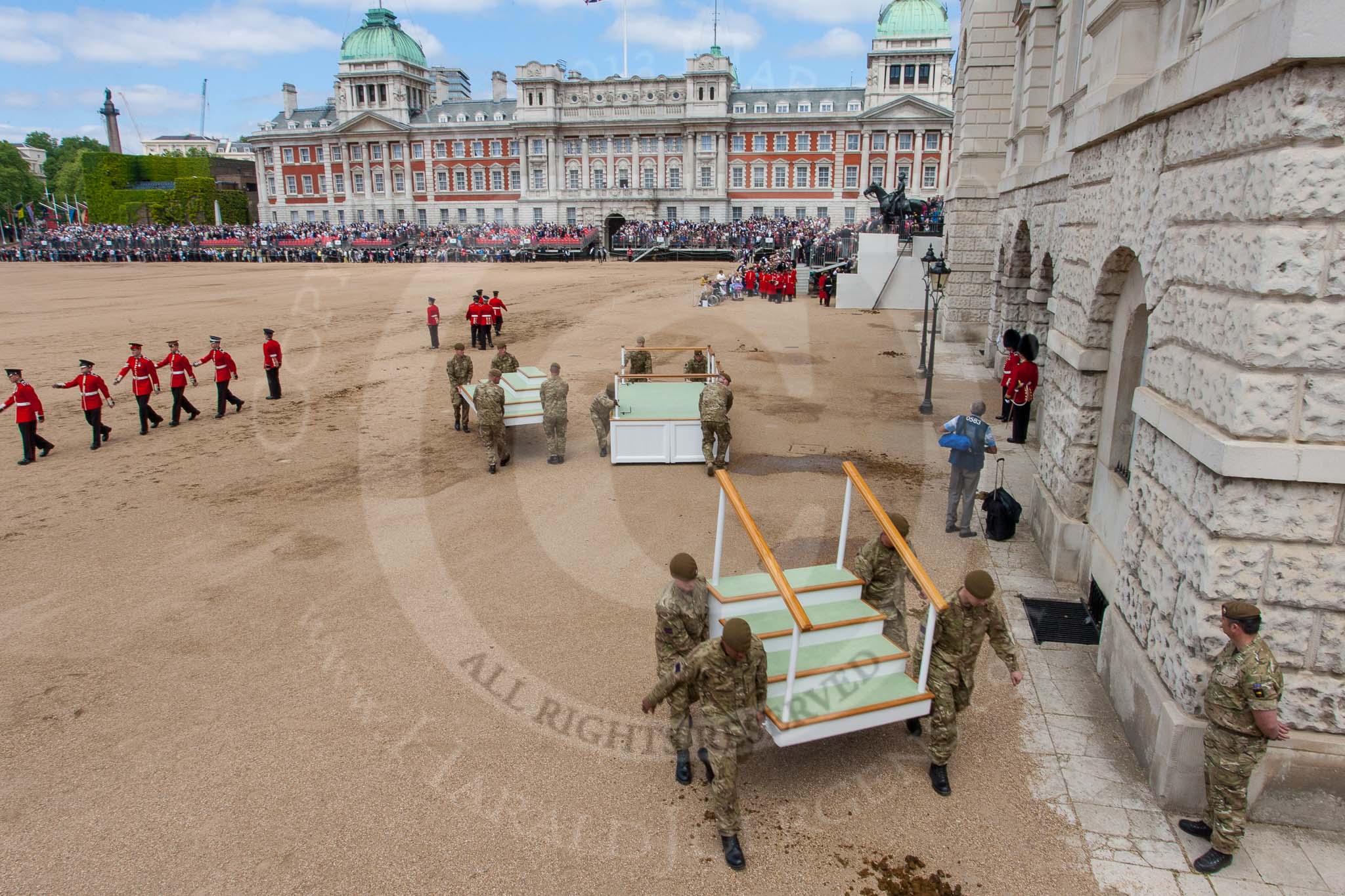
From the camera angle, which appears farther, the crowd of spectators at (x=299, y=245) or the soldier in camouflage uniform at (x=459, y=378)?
the crowd of spectators at (x=299, y=245)

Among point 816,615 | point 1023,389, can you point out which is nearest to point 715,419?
point 1023,389

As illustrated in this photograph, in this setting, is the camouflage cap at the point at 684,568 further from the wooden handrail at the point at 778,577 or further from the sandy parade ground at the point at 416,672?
the sandy parade ground at the point at 416,672

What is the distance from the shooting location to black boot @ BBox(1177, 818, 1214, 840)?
555 centimetres

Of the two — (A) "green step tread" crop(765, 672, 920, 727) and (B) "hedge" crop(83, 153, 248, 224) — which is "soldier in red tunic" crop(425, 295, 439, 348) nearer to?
(A) "green step tread" crop(765, 672, 920, 727)

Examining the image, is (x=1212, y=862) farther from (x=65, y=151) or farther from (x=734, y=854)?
(x=65, y=151)

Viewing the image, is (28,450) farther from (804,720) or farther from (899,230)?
(899,230)

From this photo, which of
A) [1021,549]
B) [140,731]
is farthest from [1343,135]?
[140,731]

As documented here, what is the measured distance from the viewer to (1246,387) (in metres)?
5.16

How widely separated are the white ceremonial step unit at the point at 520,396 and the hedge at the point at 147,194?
8888 cm

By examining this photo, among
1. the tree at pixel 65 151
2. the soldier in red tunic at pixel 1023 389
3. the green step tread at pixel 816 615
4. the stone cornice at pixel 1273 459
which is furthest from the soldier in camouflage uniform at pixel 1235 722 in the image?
the tree at pixel 65 151

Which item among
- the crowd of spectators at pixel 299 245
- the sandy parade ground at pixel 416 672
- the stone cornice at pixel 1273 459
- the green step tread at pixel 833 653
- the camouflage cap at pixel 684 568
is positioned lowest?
the sandy parade ground at pixel 416 672

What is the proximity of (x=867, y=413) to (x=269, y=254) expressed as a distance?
6325 cm

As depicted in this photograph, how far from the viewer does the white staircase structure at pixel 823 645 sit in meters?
5.71

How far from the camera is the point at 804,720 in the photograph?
221 inches
